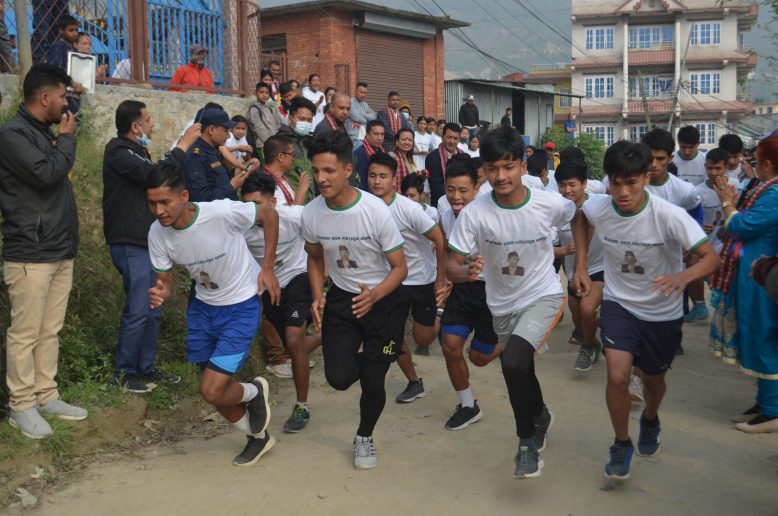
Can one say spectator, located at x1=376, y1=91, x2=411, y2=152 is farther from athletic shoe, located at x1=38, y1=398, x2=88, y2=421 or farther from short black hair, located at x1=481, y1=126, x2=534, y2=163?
athletic shoe, located at x1=38, y1=398, x2=88, y2=421

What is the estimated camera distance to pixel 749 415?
569cm

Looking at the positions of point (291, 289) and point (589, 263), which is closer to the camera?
point (291, 289)

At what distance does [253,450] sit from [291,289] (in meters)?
1.37

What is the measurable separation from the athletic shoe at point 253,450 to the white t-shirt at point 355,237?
1.18 m

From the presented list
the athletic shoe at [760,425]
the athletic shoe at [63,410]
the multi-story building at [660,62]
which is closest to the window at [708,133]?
the multi-story building at [660,62]

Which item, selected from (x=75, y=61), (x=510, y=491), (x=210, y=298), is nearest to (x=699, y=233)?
(x=510, y=491)

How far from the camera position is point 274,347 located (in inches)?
277

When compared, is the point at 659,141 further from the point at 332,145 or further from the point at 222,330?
the point at 222,330

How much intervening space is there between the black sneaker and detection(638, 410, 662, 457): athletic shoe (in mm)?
3509

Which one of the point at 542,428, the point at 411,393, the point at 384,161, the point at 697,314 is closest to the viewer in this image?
the point at 542,428

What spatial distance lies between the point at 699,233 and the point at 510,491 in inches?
73.9

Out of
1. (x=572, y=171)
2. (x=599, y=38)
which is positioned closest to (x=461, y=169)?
(x=572, y=171)

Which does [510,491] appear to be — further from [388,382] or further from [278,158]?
[278,158]

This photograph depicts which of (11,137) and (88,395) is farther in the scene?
(88,395)
